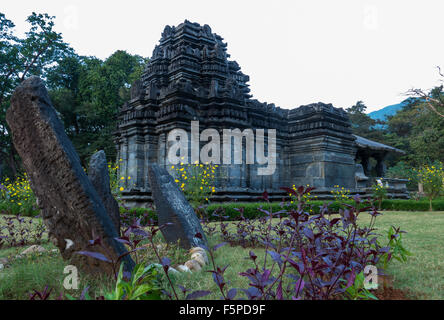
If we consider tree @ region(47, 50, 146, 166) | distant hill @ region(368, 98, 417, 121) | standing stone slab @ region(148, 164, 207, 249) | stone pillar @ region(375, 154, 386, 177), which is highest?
distant hill @ region(368, 98, 417, 121)

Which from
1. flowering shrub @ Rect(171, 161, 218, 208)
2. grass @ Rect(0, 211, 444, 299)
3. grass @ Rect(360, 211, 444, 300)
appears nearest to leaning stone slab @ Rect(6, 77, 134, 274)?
grass @ Rect(0, 211, 444, 299)

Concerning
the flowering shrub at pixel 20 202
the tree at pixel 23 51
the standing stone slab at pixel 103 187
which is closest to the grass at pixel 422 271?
the standing stone slab at pixel 103 187

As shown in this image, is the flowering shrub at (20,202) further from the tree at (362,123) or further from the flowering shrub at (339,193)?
the tree at (362,123)

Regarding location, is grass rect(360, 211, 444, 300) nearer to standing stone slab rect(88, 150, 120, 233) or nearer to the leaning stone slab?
the leaning stone slab

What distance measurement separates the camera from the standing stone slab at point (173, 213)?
12.8 ft

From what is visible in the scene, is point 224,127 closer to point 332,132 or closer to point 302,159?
point 302,159

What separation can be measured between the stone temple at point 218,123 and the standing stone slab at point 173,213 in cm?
481

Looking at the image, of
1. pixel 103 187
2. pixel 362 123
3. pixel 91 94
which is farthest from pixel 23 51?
pixel 362 123

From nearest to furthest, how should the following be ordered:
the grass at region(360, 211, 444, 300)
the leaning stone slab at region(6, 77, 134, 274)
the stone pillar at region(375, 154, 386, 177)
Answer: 1. the grass at region(360, 211, 444, 300)
2. the leaning stone slab at region(6, 77, 134, 274)
3. the stone pillar at region(375, 154, 386, 177)

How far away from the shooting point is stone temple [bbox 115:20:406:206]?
1017 cm

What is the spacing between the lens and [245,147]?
1113 cm

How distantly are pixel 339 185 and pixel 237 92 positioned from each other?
18.5ft

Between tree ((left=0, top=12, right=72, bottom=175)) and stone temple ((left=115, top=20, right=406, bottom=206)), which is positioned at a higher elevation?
tree ((left=0, top=12, right=72, bottom=175))

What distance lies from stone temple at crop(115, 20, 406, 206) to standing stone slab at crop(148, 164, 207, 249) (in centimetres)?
481
